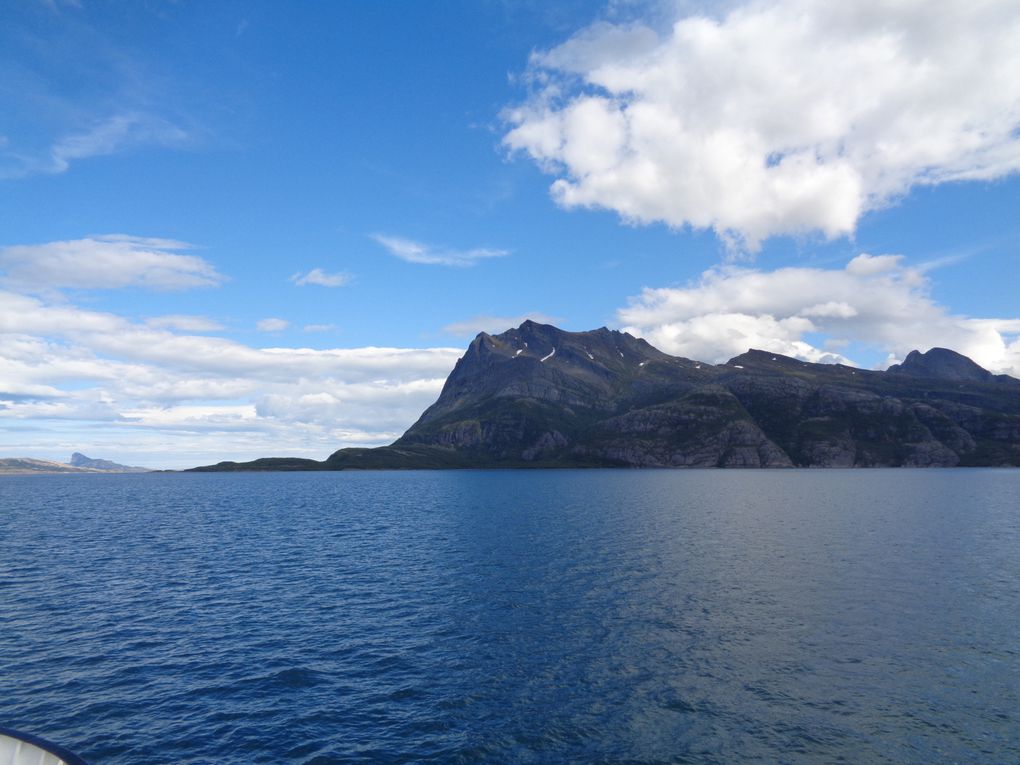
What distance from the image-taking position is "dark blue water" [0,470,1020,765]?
118 feet

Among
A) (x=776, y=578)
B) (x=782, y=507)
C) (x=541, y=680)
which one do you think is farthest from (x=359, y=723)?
(x=782, y=507)

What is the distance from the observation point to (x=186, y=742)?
1394 inches

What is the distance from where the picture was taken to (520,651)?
50.8m

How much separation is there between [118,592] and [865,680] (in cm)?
7916

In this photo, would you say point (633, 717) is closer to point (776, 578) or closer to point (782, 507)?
point (776, 578)

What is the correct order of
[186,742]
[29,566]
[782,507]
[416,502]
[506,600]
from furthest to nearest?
[416,502]
[782,507]
[29,566]
[506,600]
[186,742]

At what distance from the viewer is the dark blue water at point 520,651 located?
35.9 meters

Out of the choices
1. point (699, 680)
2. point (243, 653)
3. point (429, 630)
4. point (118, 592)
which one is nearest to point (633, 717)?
point (699, 680)

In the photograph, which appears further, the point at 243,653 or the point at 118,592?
the point at 118,592

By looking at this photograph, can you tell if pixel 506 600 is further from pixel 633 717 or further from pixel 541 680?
pixel 633 717

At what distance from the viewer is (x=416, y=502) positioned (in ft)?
648

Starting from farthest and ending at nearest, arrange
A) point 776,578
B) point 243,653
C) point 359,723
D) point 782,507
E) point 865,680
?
point 782,507 → point 776,578 → point 243,653 → point 865,680 → point 359,723

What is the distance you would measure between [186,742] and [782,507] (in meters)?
163

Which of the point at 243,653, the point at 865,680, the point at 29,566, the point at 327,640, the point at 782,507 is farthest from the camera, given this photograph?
the point at 782,507
